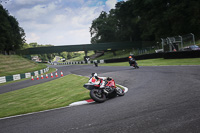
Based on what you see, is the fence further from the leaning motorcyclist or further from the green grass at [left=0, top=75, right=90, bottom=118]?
the leaning motorcyclist

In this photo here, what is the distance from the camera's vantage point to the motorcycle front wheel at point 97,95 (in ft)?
22.5

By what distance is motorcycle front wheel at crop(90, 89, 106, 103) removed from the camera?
6.85 metres

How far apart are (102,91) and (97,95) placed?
33 cm

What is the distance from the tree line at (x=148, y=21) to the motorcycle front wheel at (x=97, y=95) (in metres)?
40.7

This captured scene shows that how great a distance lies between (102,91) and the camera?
728cm

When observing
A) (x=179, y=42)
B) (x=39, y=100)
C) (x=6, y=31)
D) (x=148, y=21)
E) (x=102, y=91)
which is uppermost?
(x=148, y=21)

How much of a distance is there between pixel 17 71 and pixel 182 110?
110 ft

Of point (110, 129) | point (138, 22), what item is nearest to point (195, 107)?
point (110, 129)

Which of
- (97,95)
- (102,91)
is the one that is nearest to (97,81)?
(102,91)

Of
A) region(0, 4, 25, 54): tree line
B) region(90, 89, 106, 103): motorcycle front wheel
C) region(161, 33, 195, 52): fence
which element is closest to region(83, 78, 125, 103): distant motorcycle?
region(90, 89, 106, 103): motorcycle front wheel

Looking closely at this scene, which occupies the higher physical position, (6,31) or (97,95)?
(6,31)

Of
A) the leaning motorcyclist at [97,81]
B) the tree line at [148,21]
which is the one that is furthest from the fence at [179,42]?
the leaning motorcyclist at [97,81]

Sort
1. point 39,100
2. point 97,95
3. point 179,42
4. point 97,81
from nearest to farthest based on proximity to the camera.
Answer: point 97,95
point 97,81
point 39,100
point 179,42

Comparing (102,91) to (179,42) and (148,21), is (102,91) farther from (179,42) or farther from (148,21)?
(148,21)
